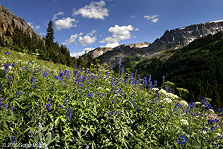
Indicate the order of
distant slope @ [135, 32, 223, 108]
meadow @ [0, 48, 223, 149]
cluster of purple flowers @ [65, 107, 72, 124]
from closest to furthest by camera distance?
meadow @ [0, 48, 223, 149] < cluster of purple flowers @ [65, 107, 72, 124] < distant slope @ [135, 32, 223, 108]

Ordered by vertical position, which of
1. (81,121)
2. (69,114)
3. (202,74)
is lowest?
(202,74)

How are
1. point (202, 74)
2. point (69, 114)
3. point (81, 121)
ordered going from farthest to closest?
point (202, 74) < point (81, 121) < point (69, 114)

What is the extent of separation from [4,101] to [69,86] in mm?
1820

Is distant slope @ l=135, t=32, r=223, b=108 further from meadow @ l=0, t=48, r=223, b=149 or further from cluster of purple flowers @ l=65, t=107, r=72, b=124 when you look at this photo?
cluster of purple flowers @ l=65, t=107, r=72, b=124

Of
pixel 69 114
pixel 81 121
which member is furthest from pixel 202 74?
pixel 69 114

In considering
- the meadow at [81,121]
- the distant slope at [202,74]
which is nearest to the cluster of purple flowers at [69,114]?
the meadow at [81,121]

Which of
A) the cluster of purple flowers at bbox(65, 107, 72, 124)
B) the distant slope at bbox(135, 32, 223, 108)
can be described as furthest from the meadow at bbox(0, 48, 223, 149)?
the distant slope at bbox(135, 32, 223, 108)

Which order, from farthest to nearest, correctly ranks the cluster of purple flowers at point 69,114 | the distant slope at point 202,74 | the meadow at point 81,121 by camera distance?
the distant slope at point 202,74, the cluster of purple flowers at point 69,114, the meadow at point 81,121

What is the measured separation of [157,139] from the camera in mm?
4215

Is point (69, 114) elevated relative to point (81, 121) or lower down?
elevated

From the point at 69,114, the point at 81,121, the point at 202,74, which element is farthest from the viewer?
the point at 202,74

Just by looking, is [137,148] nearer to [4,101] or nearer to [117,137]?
[117,137]

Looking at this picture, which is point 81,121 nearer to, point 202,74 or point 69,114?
point 69,114

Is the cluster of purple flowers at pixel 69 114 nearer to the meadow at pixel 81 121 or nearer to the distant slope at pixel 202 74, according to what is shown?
the meadow at pixel 81 121
